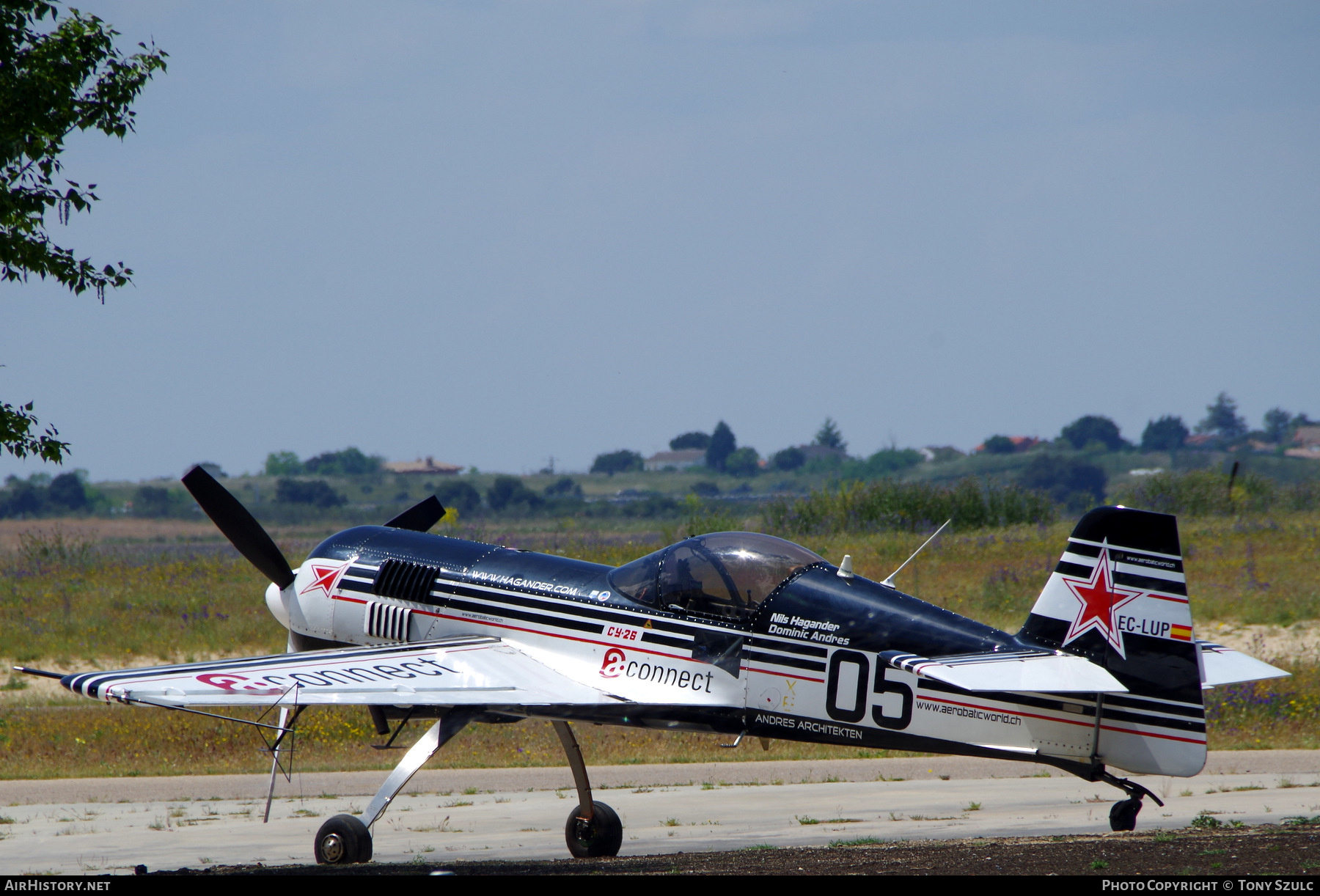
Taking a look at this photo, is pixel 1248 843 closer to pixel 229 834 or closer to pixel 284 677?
pixel 284 677

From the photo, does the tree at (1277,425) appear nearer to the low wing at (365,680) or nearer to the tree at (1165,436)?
the tree at (1165,436)

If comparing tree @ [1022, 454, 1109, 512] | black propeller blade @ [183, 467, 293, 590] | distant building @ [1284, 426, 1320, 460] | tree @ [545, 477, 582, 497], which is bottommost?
tree @ [545, 477, 582, 497]

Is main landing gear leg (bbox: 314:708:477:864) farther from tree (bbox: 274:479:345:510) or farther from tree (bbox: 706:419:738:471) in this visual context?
tree (bbox: 706:419:738:471)

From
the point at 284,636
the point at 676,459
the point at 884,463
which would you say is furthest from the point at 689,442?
the point at 284,636

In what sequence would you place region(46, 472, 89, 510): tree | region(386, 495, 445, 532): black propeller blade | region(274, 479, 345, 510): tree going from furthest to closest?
region(46, 472, 89, 510): tree → region(274, 479, 345, 510): tree → region(386, 495, 445, 532): black propeller blade

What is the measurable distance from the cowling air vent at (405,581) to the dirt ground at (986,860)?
217cm

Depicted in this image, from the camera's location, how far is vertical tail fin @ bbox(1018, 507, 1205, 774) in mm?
7559

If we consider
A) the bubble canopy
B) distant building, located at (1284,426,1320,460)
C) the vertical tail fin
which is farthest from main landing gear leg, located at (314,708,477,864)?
distant building, located at (1284,426,1320,460)

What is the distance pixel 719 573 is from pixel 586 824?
2.53m

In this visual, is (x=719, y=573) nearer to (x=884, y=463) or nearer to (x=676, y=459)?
(x=884, y=463)

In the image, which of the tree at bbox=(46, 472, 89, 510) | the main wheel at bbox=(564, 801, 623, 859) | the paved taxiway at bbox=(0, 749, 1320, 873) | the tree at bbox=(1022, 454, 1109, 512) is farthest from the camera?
the tree at bbox=(46, 472, 89, 510)

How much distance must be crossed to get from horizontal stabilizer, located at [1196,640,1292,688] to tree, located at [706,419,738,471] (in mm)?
132047
